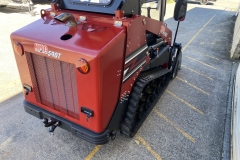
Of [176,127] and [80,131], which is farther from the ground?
[80,131]

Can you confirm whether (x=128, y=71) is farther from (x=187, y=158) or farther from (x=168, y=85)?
(x=168, y=85)

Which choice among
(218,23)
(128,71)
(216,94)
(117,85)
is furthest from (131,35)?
(218,23)

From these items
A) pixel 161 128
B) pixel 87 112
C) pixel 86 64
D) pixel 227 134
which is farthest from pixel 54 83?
pixel 227 134

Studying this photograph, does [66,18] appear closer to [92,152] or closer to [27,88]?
[27,88]

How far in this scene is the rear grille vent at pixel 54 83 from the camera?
2.26 m

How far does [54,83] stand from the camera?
2.44 metres

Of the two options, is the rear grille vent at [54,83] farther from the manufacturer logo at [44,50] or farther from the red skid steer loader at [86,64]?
the manufacturer logo at [44,50]

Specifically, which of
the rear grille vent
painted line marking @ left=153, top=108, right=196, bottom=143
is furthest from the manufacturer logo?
painted line marking @ left=153, top=108, right=196, bottom=143

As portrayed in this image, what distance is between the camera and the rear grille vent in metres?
2.26

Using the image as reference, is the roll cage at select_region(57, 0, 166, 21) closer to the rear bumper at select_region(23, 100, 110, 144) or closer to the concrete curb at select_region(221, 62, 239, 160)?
the rear bumper at select_region(23, 100, 110, 144)

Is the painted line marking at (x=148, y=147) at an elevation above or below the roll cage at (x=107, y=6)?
below

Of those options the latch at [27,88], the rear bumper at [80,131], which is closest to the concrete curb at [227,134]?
the rear bumper at [80,131]

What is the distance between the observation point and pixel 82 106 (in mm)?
2275

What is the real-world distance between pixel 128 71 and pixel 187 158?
156 cm
